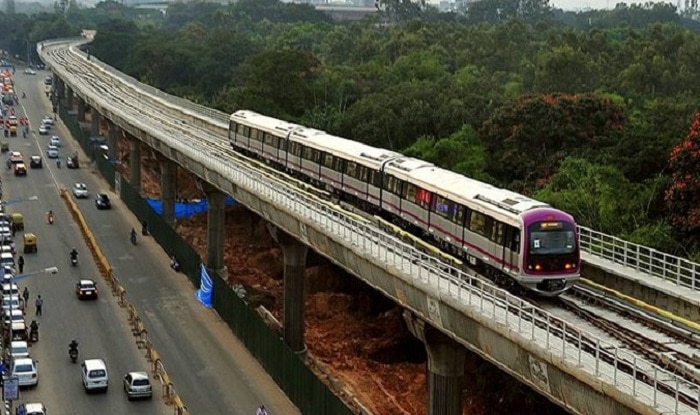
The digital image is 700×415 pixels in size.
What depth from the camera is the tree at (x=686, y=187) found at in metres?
53.6

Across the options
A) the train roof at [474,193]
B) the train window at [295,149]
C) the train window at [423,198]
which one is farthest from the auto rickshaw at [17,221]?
the train window at [423,198]

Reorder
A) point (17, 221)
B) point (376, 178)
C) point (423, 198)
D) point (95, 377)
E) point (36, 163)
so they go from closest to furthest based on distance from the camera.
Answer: point (423, 198) → point (95, 377) → point (376, 178) → point (17, 221) → point (36, 163)

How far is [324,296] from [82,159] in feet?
206

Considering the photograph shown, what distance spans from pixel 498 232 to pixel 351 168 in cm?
1877

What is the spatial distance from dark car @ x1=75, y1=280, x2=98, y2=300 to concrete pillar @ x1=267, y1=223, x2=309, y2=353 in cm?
1517

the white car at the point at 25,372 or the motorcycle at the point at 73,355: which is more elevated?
the white car at the point at 25,372

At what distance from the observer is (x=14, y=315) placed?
2324 inches

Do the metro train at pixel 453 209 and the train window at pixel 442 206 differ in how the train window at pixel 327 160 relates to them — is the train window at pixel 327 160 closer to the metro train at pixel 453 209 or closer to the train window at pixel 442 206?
the metro train at pixel 453 209

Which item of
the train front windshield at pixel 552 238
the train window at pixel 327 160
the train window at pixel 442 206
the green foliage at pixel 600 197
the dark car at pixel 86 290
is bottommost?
the dark car at pixel 86 290

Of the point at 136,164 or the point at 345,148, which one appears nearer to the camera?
the point at 345,148

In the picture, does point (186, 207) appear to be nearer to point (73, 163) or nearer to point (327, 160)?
point (73, 163)

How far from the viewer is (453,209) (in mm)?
43281

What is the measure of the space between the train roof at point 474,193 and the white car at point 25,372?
20.0 metres

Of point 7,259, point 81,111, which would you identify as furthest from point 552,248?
point 81,111
